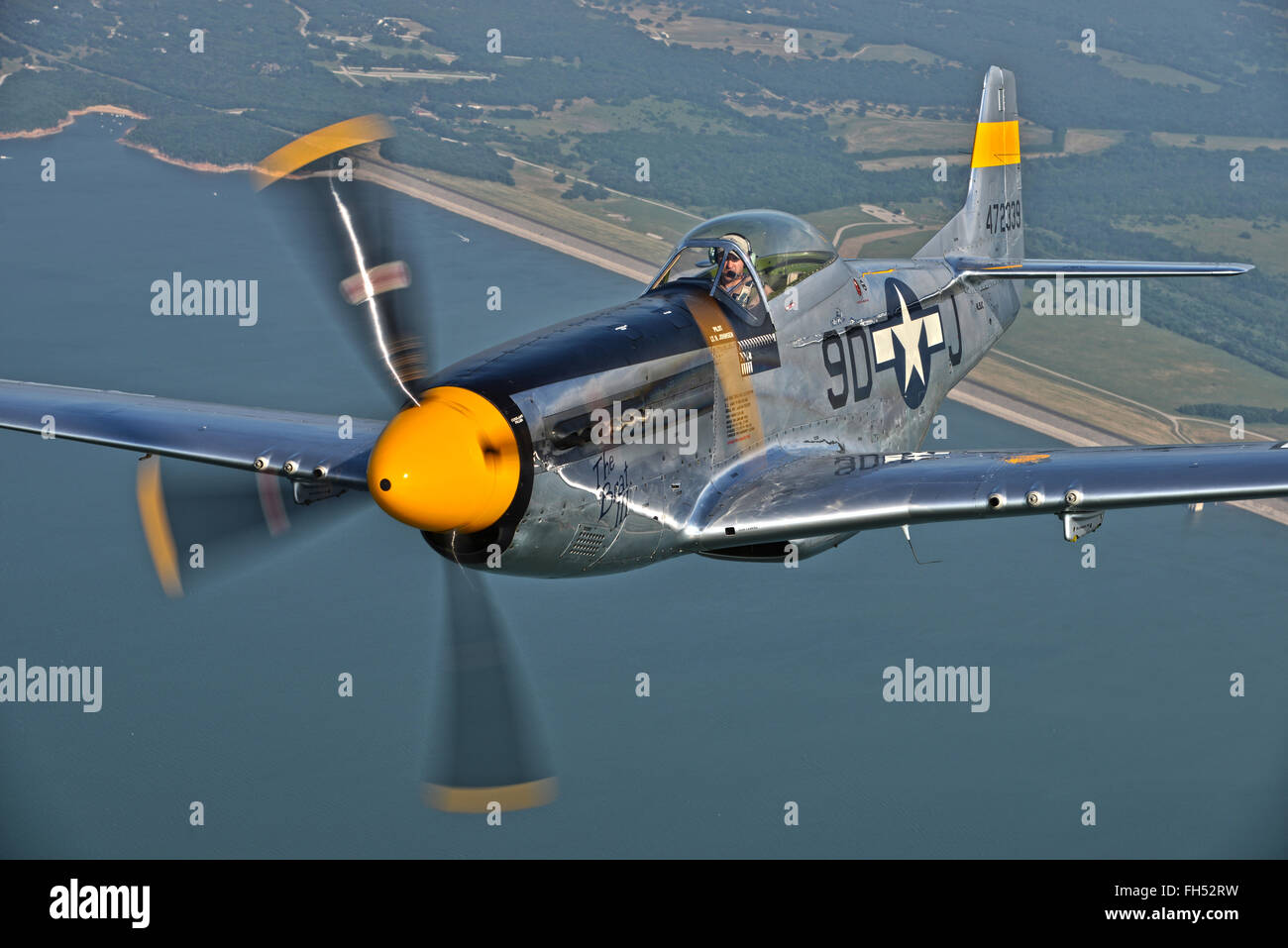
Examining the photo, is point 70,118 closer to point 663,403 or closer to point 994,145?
point 994,145

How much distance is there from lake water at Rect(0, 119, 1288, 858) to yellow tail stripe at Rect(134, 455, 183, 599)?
22.0 m

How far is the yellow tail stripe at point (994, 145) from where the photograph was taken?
26.5 meters

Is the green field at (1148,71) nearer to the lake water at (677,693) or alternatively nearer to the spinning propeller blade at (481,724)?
the lake water at (677,693)

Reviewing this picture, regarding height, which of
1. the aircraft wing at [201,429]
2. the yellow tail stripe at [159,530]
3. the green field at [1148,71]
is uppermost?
the green field at [1148,71]

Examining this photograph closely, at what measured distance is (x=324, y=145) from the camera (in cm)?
1436

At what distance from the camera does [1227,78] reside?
15350cm

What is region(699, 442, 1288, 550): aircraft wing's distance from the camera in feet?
49.4

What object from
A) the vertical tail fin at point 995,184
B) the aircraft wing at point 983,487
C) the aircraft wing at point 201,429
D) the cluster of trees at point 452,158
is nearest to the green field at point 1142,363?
the cluster of trees at point 452,158

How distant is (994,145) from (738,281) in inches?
463

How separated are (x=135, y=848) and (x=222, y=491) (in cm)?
3630
